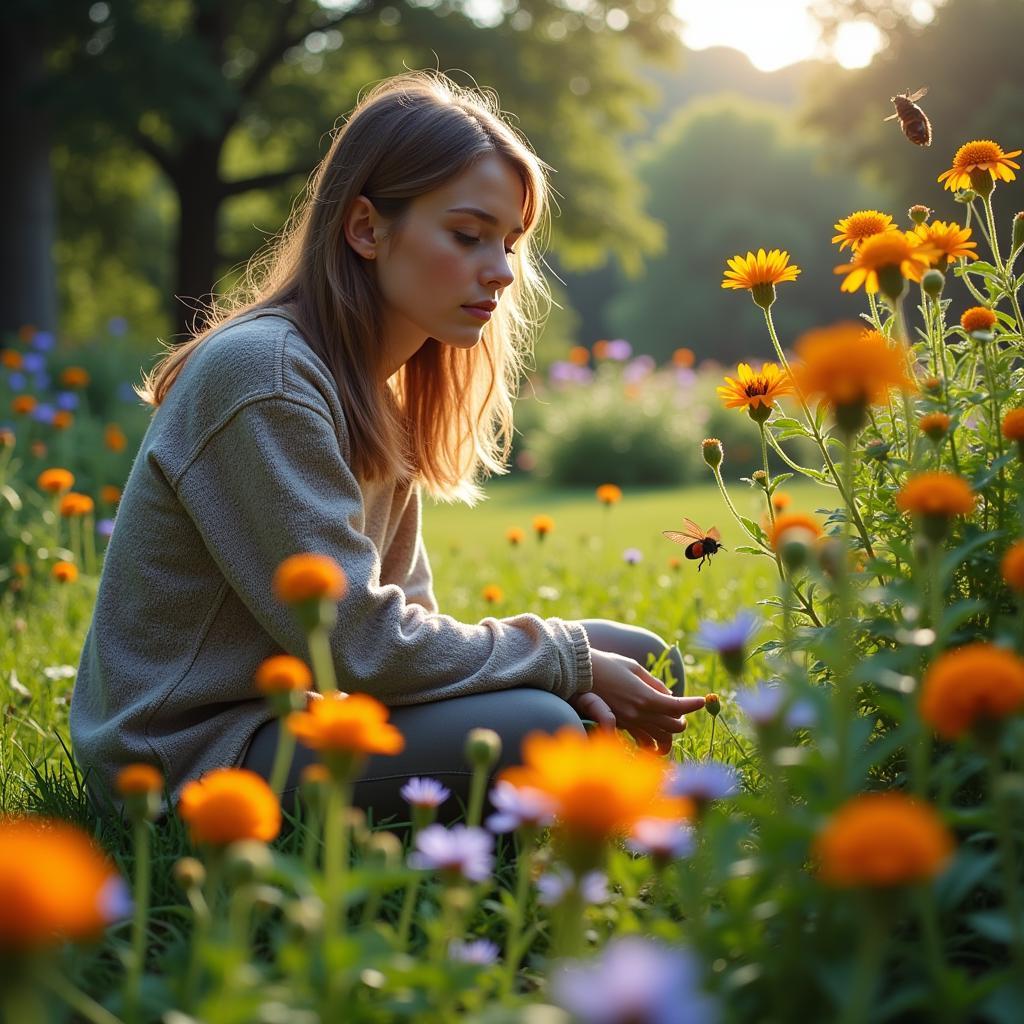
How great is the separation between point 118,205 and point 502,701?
1337 cm

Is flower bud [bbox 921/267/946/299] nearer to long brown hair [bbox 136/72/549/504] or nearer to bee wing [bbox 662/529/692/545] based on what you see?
bee wing [bbox 662/529/692/545]

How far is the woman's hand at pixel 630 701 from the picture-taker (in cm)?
198

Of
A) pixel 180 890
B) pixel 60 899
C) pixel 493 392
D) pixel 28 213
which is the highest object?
pixel 60 899

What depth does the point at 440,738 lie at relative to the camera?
1859 mm

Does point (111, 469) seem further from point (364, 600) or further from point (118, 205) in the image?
point (118, 205)

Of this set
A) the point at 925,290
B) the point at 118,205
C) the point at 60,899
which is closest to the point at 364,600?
the point at 925,290

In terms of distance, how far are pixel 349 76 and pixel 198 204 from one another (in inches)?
100

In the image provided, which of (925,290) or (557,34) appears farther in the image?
(557,34)

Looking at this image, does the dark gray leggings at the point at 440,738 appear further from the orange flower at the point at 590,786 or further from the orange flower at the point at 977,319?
the orange flower at the point at 590,786

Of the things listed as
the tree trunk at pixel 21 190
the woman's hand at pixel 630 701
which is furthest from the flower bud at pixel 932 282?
the tree trunk at pixel 21 190

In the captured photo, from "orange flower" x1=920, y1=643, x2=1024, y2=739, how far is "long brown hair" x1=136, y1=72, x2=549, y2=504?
4.11ft

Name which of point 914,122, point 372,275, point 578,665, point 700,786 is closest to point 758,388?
point 578,665

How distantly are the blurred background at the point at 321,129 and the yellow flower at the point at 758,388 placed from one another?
3961 millimetres

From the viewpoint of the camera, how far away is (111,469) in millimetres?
5223
